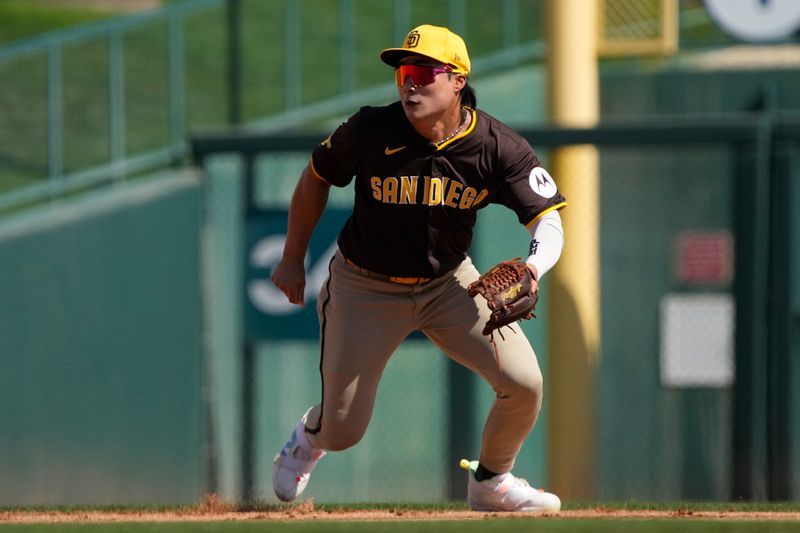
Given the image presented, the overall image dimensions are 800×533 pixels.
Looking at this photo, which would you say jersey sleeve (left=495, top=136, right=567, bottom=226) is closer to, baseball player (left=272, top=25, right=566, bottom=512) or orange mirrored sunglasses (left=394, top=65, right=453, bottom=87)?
baseball player (left=272, top=25, right=566, bottom=512)

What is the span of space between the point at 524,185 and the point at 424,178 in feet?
1.25

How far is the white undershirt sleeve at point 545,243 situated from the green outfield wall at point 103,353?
4160 mm

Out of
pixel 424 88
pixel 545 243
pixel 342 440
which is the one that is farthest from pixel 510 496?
pixel 424 88

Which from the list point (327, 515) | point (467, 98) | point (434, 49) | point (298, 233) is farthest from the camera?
point (327, 515)

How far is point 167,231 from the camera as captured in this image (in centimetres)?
944

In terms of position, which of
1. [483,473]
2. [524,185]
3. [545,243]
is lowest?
[483,473]

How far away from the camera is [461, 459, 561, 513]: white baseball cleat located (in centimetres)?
606

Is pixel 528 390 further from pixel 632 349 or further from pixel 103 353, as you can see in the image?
pixel 103 353

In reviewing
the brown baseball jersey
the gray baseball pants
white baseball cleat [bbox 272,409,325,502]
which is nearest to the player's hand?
the gray baseball pants

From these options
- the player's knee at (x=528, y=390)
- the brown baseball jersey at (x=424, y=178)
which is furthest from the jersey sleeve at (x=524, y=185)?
the player's knee at (x=528, y=390)

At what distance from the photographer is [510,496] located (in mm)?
6066

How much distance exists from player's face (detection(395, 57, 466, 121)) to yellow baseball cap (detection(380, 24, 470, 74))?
32 millimetres

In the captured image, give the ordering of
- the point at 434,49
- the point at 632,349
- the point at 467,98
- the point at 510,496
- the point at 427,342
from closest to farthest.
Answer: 1. the point at 434,49
2. the point at 467,98
3. the point at 510,496
4. the point at 427,342
5. the point at 632,349

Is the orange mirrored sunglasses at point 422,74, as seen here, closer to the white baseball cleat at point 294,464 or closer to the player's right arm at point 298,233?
the player's right arm at point 298,233
